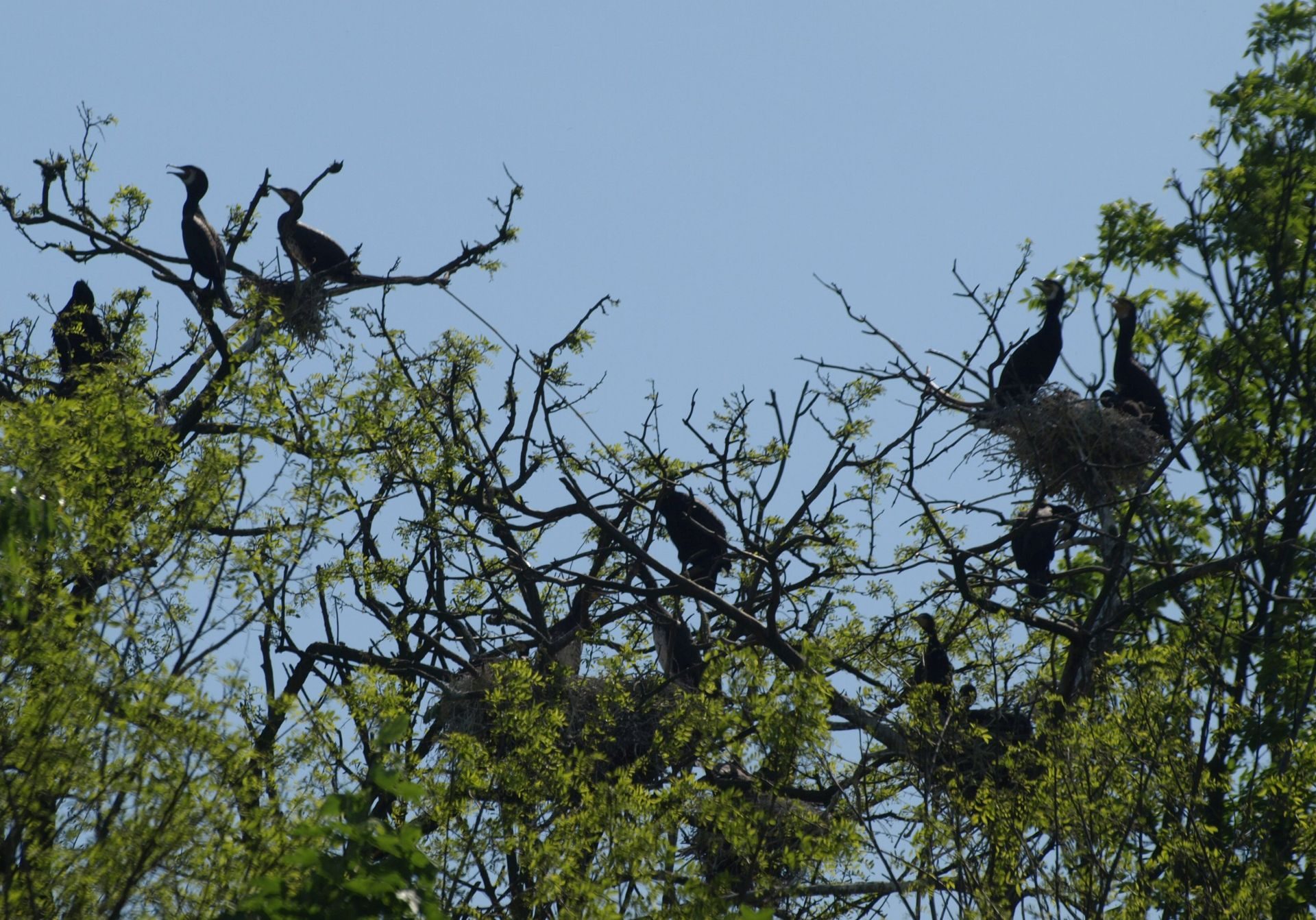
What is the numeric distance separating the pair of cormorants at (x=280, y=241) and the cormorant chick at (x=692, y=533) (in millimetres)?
3389

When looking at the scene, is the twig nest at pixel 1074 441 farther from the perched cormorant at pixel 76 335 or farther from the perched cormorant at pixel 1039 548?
the perched cormorant at pixel 76 335

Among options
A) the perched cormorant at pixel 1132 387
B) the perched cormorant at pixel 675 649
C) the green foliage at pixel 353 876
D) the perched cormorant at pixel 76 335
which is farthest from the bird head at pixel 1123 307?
the green foliage at pixel 353 876

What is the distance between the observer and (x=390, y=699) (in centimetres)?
774

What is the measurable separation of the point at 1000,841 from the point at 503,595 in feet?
16.3

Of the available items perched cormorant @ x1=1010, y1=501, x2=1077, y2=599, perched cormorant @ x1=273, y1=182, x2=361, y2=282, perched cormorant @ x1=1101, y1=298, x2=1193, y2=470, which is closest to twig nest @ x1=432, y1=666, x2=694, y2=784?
perched cormorant @ x1=1010, y1=501, x2=1077, y2=599

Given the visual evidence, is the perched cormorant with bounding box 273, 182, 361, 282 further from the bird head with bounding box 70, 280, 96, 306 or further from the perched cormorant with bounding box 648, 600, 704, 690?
the perched cormorant with bounding box 648, 600, 704, 690

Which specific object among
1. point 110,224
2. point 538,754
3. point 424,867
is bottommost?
point 424,867

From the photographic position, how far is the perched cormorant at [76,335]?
1316cm

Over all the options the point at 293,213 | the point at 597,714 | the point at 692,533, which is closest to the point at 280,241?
the point at 293,213

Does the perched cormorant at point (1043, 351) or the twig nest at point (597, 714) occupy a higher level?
the perched cormorant at point (1043, 351)

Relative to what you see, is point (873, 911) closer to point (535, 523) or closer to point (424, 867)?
point (535, 523)

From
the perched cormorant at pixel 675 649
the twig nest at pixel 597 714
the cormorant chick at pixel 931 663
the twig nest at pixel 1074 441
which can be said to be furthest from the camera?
the twig nest at pixel 1074 441

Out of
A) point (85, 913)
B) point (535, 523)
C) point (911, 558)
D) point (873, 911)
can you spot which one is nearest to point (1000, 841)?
point (873, 911)

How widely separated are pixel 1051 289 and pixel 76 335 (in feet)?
30.1
